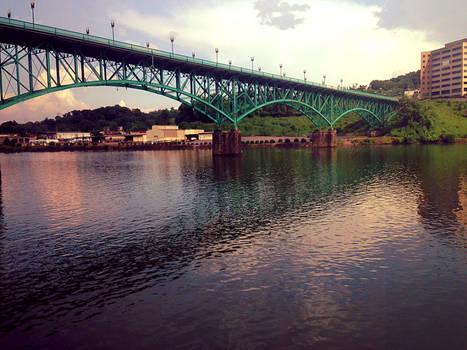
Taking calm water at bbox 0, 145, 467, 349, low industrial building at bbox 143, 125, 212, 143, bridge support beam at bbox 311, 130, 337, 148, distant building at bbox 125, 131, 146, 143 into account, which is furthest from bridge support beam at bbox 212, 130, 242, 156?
distant building at bbox 125, 131, 146, 143

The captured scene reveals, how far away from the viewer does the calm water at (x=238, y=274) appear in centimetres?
1166

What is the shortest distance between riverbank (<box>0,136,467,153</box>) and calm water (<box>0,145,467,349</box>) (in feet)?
412

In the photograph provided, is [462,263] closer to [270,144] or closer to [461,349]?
[461,349]

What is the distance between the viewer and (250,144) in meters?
164

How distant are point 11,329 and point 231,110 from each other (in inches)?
3221

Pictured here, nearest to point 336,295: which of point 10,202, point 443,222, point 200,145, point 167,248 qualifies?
point 167,248

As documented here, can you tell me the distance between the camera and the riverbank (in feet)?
497

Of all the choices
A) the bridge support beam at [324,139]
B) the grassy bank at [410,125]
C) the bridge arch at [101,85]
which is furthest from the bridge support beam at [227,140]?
the grassy bank at [410,125]

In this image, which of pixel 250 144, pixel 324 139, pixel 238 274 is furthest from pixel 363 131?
pixel 238 274

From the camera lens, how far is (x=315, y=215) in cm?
2705

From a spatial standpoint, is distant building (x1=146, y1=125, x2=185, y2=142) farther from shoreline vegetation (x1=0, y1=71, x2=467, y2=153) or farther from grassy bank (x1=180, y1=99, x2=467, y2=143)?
grassy bank (x1=180, y1=99, x2=467, y2=143)

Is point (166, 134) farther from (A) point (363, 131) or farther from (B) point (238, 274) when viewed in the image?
(B) point (238, 274)

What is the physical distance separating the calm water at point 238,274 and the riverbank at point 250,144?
4939 inches

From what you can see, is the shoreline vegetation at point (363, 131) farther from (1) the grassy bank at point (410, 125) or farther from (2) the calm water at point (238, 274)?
(2) the calm water at point (238, 274)
